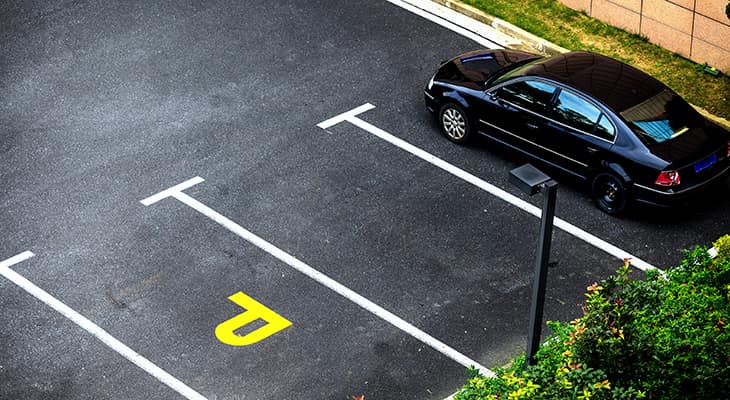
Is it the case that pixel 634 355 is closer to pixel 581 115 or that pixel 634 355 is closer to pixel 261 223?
pixel 581 115

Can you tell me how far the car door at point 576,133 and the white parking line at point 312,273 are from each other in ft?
12.1

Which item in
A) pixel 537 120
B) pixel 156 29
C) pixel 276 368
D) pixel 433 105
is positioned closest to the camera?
pixel 276 368

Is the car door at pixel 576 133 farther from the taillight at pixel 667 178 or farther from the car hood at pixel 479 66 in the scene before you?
the car hood at pixel 479 66

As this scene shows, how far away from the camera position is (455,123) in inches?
656

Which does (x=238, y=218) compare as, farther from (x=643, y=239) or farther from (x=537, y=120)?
(x=643, y=239)

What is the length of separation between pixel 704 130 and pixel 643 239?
182 cm

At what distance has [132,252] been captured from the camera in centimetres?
1470

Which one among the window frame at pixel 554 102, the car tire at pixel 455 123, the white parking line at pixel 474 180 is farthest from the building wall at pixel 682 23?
the white parking line at pixel 474 180

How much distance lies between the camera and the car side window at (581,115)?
1511 centimetres

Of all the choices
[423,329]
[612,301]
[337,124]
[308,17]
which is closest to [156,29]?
[308,17]

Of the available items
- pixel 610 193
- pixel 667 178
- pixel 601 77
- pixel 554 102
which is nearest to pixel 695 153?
pixel 667 178

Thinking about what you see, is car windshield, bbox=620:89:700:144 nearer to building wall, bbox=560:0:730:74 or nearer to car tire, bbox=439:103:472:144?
car tire, bbox=439:103:472:144

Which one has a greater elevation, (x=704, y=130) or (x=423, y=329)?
(x=704, y=130)

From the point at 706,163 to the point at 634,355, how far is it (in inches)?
225
